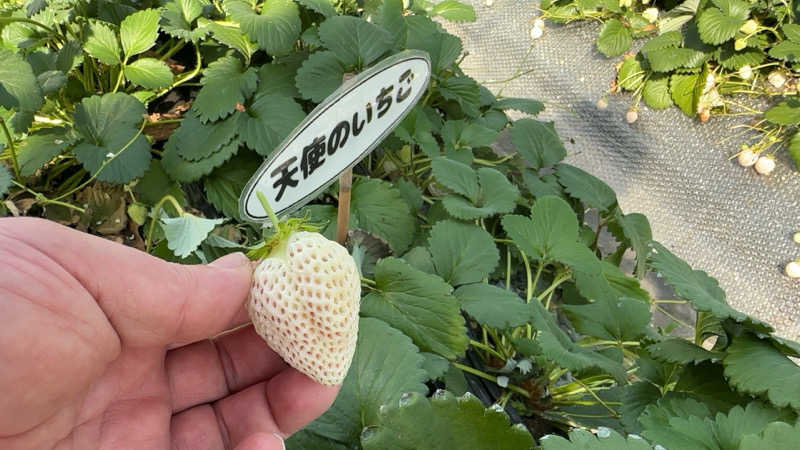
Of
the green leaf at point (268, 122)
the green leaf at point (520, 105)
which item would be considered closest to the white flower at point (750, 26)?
the green leaf at point (520, 105)

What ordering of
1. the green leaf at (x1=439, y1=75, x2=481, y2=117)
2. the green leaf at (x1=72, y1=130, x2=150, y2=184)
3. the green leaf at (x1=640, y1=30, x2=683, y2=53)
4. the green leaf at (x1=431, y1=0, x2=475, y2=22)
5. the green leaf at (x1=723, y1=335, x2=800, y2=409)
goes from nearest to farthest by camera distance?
the green leaf at (x1=723, y1=335, x2=800, y2=409) → the green leaf at (x1=72, y1=130, x2=150, y2=184) → the green leaf at (x1=439, y1=75, x2=481, y2=117) → the green leaf at (x1=431, y1=0, x2=475, y2=22) → the green leaf at (x1=640, y1=30, x2=683, y2=53)

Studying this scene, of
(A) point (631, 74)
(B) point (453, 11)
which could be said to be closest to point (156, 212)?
(B) point (453, 11)

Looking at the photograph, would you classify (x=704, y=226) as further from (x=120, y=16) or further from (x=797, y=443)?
(x=120, y=16)

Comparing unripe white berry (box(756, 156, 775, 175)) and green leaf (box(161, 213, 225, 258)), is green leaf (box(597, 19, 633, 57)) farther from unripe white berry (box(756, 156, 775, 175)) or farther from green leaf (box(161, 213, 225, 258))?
green leaf (box(161, 213, 225, 258))

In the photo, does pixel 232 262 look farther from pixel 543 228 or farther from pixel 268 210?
pixel 543 228

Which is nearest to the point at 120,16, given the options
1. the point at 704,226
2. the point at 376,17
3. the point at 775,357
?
the point at 376,17

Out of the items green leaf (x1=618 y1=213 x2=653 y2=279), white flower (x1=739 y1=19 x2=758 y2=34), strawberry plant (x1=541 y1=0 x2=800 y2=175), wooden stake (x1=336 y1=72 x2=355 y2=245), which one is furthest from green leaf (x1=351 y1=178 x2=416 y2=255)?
white flower (x1=739 y1=19 x2=758 y2=34)
